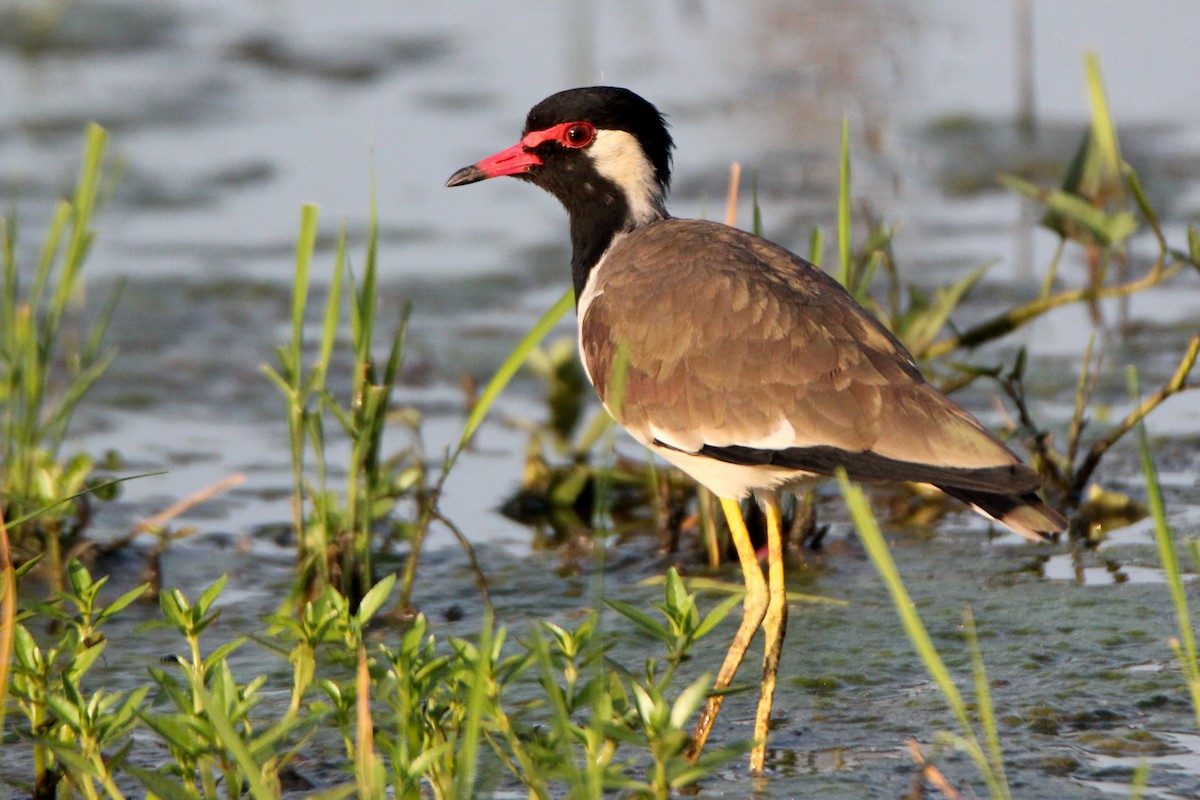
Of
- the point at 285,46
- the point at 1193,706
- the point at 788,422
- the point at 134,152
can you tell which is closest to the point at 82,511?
the point at 788,422

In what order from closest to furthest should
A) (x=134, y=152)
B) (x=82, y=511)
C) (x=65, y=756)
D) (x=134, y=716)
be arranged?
(x=65, y=756)
(x=134, y=716)
(x=82, y=511)
(x=134, y=152)

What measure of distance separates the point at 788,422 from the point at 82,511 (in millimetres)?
2278

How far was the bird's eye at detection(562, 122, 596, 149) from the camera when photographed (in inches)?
189

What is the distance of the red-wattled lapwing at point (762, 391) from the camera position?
3.61 metres

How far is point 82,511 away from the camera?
16.5 ft

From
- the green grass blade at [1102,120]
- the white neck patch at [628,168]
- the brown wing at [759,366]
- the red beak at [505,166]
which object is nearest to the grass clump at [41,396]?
the red beak at [505,166]

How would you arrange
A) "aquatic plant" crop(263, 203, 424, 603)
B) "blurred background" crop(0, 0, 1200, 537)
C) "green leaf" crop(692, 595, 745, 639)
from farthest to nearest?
1. "blurred background" crop(0, 0, 1200, 537)
2. "aquatic plant" crop(263, 203, 424, 603)
3. "green leaf" crop(692, 595, 745, 639)

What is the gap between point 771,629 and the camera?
408 cm

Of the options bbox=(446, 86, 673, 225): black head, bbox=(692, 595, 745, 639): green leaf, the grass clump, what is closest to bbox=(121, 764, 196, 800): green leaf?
bbox=(692, 595, 745, 639): green leaf

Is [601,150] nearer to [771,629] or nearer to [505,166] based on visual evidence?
[505,166]

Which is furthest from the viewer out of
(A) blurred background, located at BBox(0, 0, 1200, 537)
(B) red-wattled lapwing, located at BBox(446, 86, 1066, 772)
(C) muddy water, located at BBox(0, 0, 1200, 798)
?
(A) blurred background, located at BBox(0, 0, 1200, 537)

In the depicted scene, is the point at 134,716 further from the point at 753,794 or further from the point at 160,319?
the point at 160,319

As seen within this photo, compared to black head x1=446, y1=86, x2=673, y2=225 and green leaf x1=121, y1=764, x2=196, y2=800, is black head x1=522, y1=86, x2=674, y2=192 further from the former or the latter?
green leaf x1=121, y1=764, x2=196, y2=800

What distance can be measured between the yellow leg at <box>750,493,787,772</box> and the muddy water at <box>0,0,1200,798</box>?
0.08m
